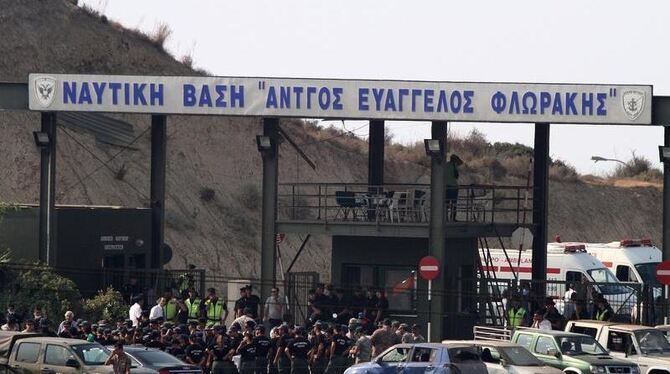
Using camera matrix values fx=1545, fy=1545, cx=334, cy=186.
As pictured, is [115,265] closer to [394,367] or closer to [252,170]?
[394,367]

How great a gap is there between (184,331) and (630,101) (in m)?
11.3

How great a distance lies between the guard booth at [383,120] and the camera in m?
34.0

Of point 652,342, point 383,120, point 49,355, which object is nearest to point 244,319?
point 49,355

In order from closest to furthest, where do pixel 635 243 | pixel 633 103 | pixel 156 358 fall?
pixel 156 358 → pixel 633 103 → pixel 635 243

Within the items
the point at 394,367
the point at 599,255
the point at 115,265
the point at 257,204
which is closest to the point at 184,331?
the point at 394,367

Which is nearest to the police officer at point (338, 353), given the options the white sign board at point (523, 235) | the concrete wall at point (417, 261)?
the concrete wall at point (417, 261)

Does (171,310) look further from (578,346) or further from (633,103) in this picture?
(633,103)

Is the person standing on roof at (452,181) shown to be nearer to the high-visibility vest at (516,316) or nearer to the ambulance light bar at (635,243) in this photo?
the high-visibility vest at (516,316)

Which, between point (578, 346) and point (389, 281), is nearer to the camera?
point (578, 346)

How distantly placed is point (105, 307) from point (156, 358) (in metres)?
9.88

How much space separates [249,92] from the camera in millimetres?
35062

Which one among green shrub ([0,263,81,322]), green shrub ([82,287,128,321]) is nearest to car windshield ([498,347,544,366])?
green shrub ([82,287,128,321])

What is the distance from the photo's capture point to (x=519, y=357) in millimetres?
26406

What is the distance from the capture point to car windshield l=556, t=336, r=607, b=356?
89.6 feet
